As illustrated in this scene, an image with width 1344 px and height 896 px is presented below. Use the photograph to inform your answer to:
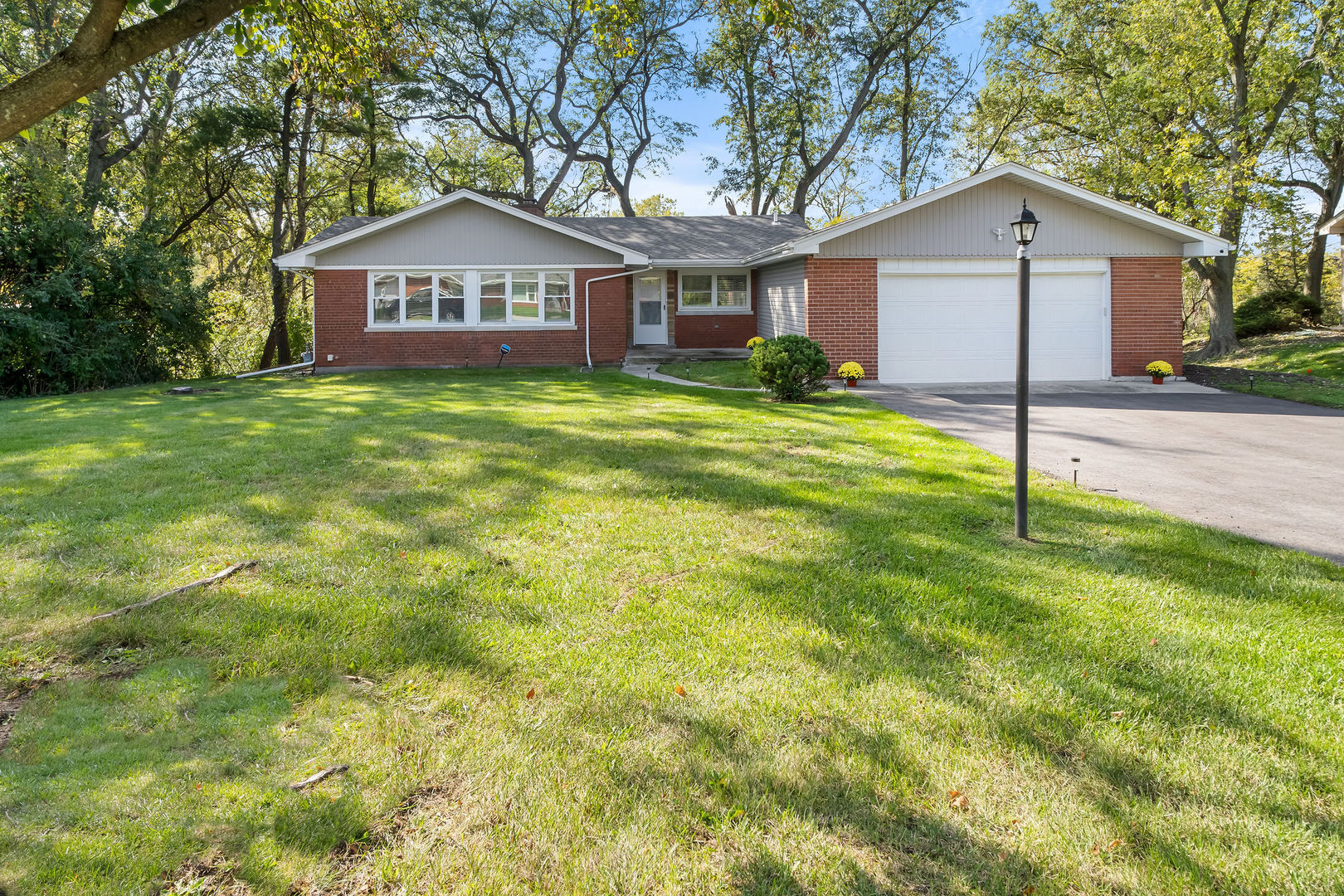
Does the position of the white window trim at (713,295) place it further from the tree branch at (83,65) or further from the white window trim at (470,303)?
the tree branch at (83,65)

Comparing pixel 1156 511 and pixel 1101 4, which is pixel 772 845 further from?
pixel 1101 4

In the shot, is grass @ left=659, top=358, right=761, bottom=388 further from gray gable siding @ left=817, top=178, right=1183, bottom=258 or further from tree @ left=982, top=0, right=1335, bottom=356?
tree @ left=982, top=0, right=1335, bottom=356

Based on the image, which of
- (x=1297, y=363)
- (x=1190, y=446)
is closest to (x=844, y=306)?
(x=1190, y=446)

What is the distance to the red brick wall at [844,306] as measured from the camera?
1595cm

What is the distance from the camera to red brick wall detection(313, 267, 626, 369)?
19.3 metres

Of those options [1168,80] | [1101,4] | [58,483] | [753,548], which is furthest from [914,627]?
[1101,4]

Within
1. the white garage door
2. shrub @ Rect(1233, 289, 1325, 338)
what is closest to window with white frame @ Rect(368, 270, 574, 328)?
the white garage door

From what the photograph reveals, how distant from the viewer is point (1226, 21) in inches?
784

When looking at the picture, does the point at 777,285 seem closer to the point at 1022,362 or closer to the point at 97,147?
the point at 1022,362

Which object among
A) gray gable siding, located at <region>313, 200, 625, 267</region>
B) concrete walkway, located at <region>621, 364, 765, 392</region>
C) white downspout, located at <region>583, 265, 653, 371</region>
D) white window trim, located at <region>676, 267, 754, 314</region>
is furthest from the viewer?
white window trim, located at <region>676, 267, 754, 314</region>

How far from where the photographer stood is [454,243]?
63.3 feet

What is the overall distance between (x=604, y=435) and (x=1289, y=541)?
5.99 m

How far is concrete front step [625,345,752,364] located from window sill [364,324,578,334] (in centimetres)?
188

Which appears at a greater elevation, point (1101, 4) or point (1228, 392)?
point (1101, 4)
